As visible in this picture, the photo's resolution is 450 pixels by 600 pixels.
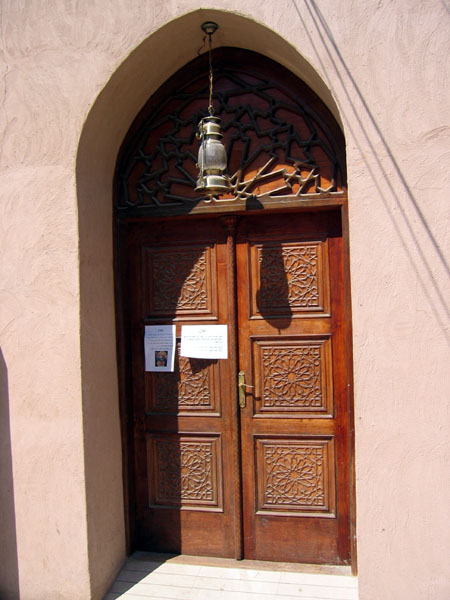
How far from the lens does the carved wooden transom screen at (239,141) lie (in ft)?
10.8

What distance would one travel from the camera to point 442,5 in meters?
2.72

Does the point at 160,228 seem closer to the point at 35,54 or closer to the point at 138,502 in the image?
the point at 35,54

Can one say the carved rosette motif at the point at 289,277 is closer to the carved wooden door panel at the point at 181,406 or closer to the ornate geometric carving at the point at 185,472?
the carved wooden door panel at the point at 181,406

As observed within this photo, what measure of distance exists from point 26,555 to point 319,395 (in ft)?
6.57

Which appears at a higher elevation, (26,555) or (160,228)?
(160,228)

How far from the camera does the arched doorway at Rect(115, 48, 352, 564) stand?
132 inches

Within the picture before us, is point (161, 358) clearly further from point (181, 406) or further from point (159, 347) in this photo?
point (181, 406)

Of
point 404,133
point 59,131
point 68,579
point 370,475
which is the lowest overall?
point 68,579

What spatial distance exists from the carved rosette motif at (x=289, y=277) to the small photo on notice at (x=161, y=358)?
2.32 ft

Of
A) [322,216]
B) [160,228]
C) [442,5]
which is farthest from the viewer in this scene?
[160,228]

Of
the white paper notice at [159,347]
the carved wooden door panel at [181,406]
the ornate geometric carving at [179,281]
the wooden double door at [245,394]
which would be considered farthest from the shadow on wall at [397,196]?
the white paper notice at [159,347]

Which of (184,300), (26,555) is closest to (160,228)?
(184,300)

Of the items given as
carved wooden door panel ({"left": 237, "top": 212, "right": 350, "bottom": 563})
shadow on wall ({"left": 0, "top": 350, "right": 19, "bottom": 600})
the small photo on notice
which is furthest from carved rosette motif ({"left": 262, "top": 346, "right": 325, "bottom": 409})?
shadow on wall ({"left": 0, "top": 350, "right": 19, "bottom": 600})

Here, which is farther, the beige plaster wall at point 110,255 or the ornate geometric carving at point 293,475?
the ornate geometric carving at point 293,475
